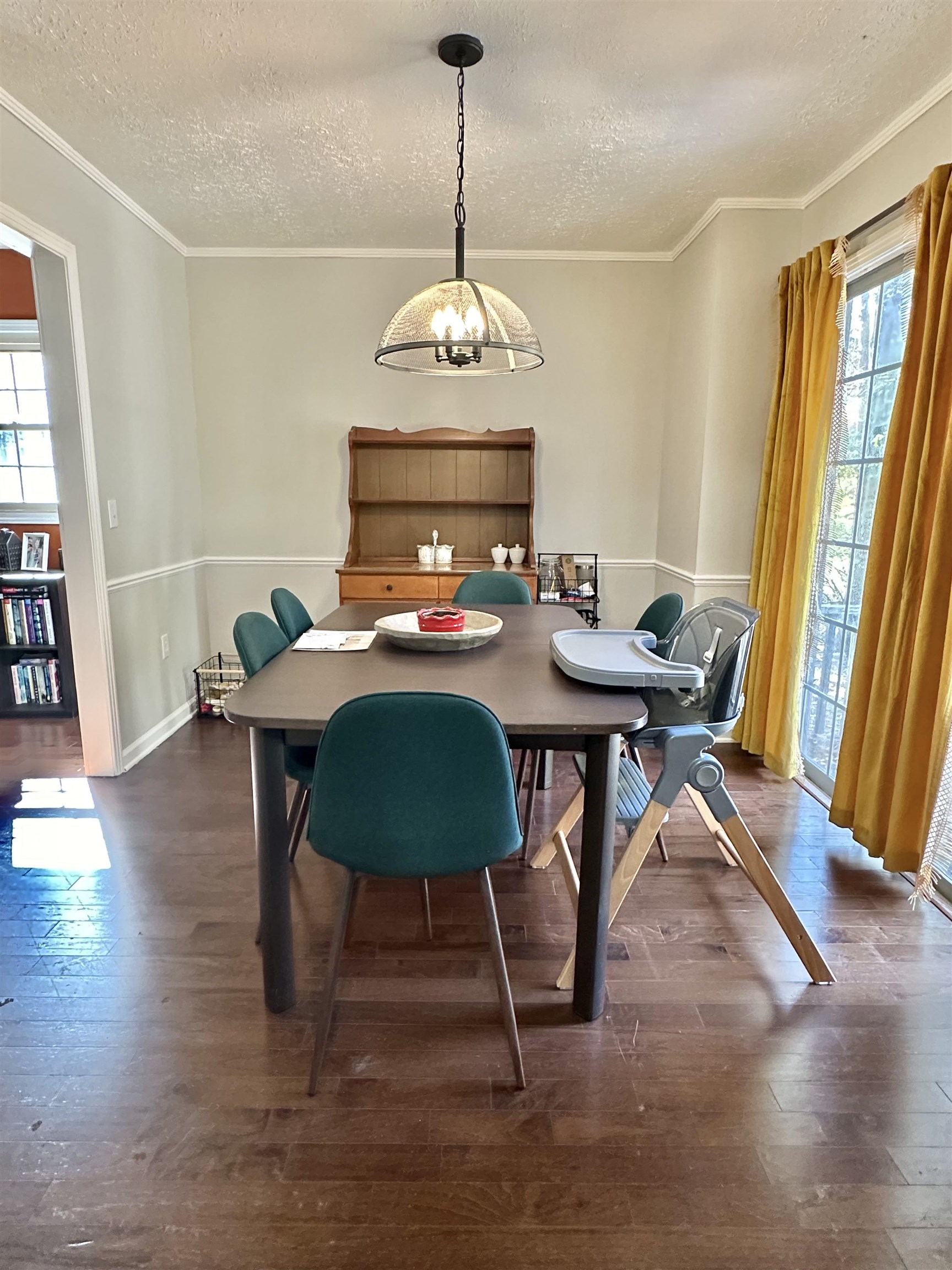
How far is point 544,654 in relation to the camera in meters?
1.98

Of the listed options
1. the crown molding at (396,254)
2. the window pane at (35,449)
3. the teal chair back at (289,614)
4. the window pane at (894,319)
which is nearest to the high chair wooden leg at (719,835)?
the teal chair back at (289,614)

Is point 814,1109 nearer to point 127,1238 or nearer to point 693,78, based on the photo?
point 127,1238

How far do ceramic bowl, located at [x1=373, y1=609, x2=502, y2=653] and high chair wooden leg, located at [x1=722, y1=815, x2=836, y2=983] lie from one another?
838 mm

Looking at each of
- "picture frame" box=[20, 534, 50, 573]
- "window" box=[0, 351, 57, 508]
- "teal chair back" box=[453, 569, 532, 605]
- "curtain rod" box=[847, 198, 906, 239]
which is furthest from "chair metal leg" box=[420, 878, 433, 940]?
"window" box=[0, 351, 57, 508]

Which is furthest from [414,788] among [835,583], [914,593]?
[835,583]

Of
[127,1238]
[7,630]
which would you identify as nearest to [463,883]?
[127,1238]

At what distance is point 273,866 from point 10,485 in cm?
376

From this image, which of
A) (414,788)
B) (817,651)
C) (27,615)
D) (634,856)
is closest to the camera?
(414,788)

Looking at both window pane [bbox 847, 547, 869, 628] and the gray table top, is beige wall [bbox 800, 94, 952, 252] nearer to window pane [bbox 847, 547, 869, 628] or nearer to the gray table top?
window pane [bbox 847, 547, 869, 628]

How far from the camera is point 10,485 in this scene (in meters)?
4.12

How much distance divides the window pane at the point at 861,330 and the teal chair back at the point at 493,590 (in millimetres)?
1631

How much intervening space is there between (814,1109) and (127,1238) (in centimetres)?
134

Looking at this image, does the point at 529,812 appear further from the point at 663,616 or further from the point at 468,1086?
the point at 468,1086

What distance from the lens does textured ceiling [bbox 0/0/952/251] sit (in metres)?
1.88
